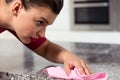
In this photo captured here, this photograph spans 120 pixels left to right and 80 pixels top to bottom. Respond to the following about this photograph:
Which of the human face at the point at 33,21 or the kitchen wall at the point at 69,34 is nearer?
the human face at the point at 33,21

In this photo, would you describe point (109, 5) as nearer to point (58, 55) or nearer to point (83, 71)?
point (58, 55)

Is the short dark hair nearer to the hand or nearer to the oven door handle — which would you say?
the hand

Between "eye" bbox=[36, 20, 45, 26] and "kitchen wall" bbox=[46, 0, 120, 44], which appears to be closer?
"eye" bbox=[36, 20, 45, 26]

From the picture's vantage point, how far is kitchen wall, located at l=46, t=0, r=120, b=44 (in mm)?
2256

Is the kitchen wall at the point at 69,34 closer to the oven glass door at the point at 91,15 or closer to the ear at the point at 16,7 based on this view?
the oven glass door at the point at 91,15

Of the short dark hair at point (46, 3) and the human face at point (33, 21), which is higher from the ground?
the short dark hair at point (46, 3)

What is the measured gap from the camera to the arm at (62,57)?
785 mm

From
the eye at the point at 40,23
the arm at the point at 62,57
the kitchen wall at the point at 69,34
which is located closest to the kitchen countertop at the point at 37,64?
the arm at the point at 62,57

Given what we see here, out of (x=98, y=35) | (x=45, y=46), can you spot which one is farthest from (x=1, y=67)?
(x=98, y=35)

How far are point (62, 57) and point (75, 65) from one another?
93mm

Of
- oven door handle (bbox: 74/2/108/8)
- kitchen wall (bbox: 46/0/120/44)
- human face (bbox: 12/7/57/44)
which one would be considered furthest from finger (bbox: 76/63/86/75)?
oven door handle (bbox: 74/2/108/8)

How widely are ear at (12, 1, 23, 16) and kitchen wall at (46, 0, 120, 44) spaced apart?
155cm

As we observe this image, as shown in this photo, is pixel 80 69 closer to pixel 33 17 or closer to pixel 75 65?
pixel 75 65

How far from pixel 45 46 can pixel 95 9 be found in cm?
138
